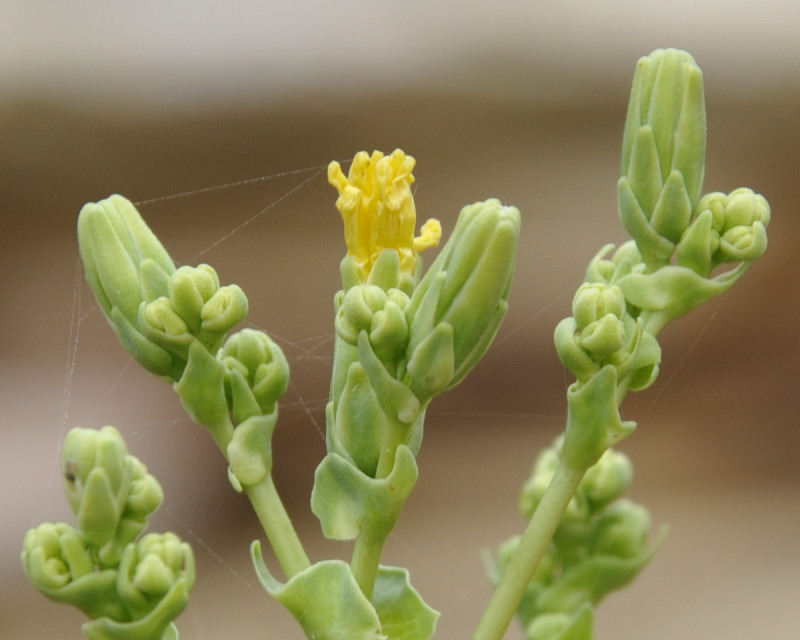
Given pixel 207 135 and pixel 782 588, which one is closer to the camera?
pixel 207 135

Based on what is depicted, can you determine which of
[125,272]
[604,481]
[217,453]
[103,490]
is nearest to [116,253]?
[125,272]

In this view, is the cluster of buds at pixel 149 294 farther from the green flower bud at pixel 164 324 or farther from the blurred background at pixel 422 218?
the blurred background at pixel 422 218

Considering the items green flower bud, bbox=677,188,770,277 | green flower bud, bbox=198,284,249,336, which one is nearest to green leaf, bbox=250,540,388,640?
green flower bud, bbox=198,284,249,336

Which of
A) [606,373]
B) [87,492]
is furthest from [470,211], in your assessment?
[87,492]

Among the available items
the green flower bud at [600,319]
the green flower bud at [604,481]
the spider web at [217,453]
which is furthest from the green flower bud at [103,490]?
the spider web at [217,453]

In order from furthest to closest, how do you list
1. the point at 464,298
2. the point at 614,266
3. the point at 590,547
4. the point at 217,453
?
1. the point at 217,453
2. the point at 590,547
3. the point at 614,266
4. the point at 464,298

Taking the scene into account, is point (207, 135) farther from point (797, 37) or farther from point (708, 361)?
point (797, 37)

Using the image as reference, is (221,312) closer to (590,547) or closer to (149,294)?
(149,294)
